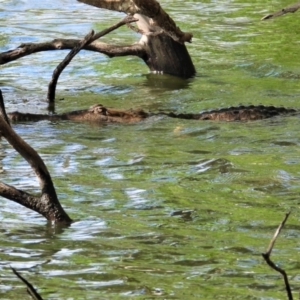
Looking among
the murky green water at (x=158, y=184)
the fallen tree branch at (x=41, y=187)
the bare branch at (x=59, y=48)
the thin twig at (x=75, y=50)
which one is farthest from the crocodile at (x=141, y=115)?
the fallen tree branch at (x=41, y=187)

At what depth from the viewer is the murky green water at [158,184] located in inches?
211

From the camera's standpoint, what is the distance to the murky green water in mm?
5363

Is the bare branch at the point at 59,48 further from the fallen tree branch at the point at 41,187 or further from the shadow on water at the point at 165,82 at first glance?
the fallen tree branch at the point at 41,187

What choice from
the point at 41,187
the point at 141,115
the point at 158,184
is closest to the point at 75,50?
the point at 141,115

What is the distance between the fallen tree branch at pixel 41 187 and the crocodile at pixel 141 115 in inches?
160

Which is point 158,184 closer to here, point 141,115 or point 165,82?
point 141,115

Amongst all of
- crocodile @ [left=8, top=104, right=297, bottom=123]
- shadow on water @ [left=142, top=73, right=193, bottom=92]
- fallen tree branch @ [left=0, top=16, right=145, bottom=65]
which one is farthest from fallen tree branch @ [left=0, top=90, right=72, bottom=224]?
shadow on water @ [left=142, top=73, right=193, bottom=92]

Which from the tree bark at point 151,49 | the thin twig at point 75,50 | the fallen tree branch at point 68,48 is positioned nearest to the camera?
the thin twig at point 75,50

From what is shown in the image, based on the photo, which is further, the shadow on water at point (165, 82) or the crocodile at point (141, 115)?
the shadow on water at point (165, 82)

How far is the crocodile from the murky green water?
0.18m

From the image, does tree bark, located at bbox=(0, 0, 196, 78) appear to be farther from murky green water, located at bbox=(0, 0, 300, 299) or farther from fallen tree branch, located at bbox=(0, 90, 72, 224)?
fallen tree branch, located at bbox=(0, 90, 72, 224)

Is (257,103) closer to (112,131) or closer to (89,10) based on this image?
(112,131)

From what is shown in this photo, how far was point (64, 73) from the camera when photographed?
14.4m

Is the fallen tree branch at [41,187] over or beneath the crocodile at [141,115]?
over
